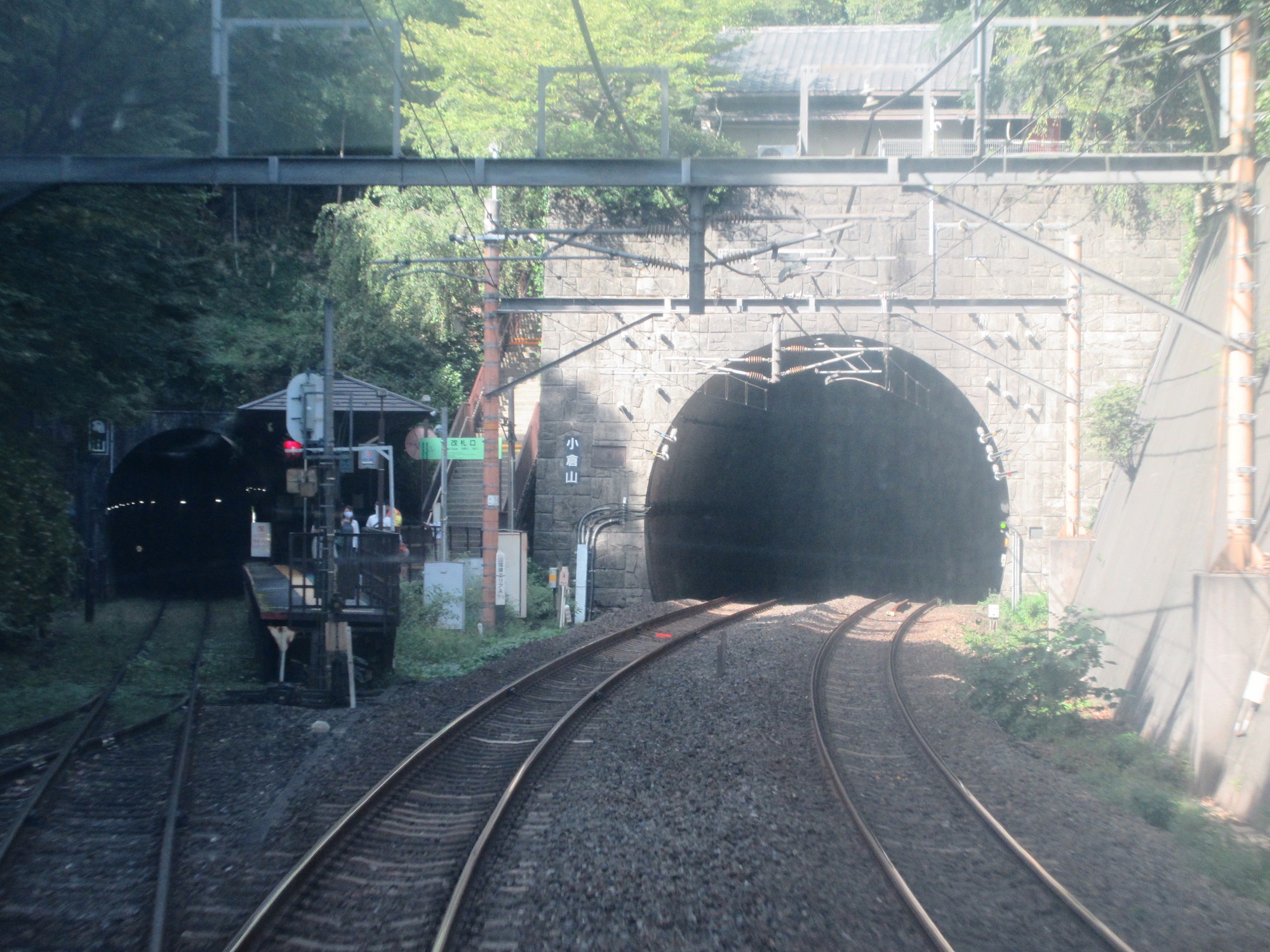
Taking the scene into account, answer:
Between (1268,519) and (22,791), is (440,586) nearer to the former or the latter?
(22,791)

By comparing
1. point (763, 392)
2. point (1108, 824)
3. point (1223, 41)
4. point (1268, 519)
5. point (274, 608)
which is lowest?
point (1108, 824)

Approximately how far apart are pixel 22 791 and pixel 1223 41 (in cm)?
1410

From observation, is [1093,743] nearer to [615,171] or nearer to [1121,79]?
[615,171]

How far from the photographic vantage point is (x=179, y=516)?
35.6 metres

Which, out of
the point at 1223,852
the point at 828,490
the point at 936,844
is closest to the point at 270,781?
the point at 936,844

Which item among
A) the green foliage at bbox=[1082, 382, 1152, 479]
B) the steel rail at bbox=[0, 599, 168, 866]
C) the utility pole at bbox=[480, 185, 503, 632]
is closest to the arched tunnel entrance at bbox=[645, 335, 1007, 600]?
the green foliage at bbox=[1082, 382, 1152, 479]

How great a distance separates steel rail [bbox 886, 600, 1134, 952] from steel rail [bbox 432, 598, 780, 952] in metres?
3.39

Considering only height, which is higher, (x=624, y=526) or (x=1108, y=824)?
(x=624, y=526)

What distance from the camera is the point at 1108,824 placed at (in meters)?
7.84

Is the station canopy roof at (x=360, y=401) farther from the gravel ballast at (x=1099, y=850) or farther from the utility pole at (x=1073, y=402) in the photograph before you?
the utility pole at (x=1073, y=402)

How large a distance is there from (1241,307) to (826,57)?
87.5ft

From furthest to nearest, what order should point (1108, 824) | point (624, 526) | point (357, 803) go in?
point (624, 526) → point (1108, 824) → point (357, 803)

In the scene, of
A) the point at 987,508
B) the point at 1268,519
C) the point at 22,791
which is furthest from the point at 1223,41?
the point at 987,508

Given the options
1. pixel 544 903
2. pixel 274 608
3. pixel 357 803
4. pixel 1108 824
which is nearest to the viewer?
pixel 544 903
